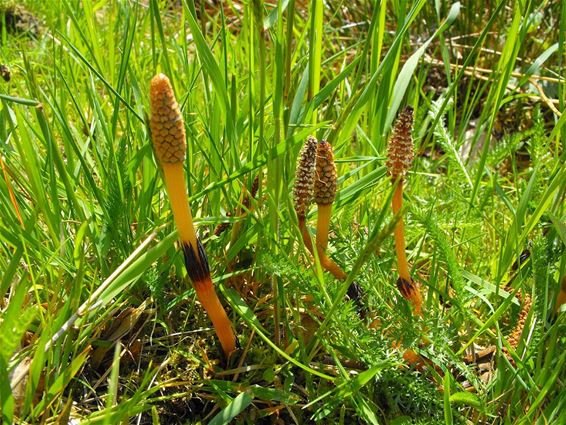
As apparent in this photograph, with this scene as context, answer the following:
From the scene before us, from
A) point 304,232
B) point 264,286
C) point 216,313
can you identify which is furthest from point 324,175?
point 264,286

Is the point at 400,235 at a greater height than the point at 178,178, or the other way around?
the point at 178,178

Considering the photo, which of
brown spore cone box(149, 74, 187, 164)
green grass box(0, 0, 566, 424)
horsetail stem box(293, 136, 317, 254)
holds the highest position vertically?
brown spore cone box(149, 74, 187, 164)

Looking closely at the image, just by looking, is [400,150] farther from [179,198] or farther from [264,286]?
[264,286]

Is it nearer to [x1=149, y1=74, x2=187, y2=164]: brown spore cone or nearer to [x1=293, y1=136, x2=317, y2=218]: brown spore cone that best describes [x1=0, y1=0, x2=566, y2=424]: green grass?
[x1=293, y1=136, x2=317, y2=218]: brown spore cone

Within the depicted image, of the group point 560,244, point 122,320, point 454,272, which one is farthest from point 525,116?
point 122,320

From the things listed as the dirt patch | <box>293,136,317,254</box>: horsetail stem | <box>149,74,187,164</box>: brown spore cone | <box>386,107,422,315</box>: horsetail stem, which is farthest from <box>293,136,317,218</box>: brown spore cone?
the dirt patch

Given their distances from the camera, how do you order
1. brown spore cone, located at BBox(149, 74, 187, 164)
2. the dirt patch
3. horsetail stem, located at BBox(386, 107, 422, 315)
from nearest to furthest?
brown spore cone, located at BBox(149, 74, 187, 164), horsetail stem, located at BBox(386, 107, 422, 315), the dirt patch

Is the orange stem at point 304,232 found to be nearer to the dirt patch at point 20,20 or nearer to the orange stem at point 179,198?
the orange stem at point 179,198
